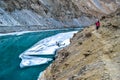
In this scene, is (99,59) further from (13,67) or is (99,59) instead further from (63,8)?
(63,8)

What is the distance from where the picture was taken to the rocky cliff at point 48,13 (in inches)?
2201

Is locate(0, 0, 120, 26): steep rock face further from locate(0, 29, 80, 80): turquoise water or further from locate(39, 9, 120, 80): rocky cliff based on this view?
locate(39, 9, 120, 80): rocky cliff

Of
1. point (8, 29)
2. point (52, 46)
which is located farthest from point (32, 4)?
point (52, 46)

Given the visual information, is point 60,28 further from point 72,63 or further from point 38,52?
point 72,63

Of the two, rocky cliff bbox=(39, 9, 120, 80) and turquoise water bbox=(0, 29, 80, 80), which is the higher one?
rocky cliff bbox=(39, 9, 120, 80)

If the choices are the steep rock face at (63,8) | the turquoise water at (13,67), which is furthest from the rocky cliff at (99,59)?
the steep rock face at (63,8)

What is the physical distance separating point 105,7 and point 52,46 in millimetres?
65721

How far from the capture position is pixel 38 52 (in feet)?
98.7

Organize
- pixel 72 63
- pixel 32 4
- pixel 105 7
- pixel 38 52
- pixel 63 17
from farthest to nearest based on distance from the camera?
1. pixel 105 7
2. pixel 63 17
3. pixel 32 4
4. pixel 38 52
5. pixel 72 63

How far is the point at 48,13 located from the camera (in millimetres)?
66062

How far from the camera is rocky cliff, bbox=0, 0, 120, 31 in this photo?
55.9m

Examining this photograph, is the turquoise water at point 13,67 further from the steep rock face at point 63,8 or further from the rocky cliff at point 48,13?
the steep rock face at point 63,8

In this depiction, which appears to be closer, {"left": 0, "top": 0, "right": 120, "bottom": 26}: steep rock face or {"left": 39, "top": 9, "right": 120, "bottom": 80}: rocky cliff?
{"left": 39, "top": 9, "right": 120, "bottom": 80}: rocky cliff

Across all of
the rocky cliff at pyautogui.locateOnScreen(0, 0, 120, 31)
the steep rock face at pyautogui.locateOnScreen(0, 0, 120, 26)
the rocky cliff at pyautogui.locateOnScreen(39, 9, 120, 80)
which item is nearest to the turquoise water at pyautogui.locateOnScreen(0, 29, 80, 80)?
the rocky cliff at pyautogui.locateOnScreen(39, 9, 120, 80)
